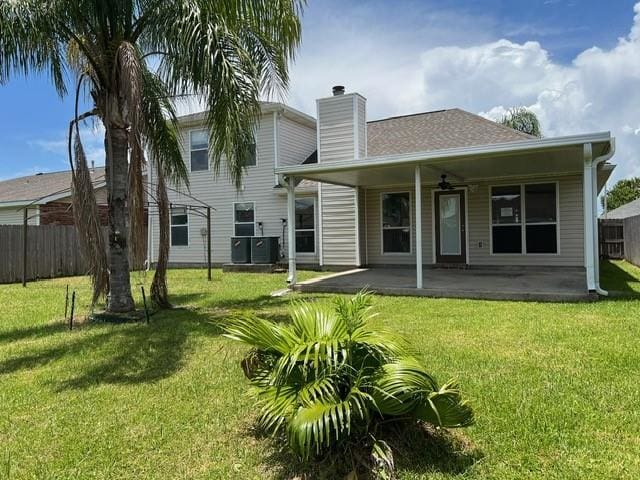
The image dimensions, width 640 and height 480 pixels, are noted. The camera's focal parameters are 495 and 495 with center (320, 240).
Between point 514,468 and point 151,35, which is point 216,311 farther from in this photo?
point 514,468

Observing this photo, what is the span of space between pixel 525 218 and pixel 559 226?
2.69 ft

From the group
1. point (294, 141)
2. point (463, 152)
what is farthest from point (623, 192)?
point (463, 152)

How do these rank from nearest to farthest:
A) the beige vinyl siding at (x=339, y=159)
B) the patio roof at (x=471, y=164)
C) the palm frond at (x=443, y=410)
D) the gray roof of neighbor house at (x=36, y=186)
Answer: the palm frond at (x=443, y=410)
the patio roof at (x=471, y=164)
the beige vinyl siding at (x=339, y=159)
the gray roof of neighbor house at (x=36, y=186)

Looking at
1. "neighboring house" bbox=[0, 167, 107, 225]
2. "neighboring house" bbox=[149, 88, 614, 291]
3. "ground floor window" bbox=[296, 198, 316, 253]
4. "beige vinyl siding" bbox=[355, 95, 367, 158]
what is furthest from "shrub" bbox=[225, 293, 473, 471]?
"neighboring house" bbox=[0, 167, 107, 225]

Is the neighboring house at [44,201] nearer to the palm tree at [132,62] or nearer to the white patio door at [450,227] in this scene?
the palm tree at [132,62]

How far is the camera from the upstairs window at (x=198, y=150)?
1728 cm

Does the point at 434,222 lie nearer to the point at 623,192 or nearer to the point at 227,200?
the point at 227,200

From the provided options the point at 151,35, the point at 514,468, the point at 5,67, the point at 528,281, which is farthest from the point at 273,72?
the point at 514,468

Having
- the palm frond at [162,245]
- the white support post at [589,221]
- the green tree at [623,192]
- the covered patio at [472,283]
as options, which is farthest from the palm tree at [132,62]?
the green tree at [623,192]

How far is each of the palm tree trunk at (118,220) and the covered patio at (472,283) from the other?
3.99 m

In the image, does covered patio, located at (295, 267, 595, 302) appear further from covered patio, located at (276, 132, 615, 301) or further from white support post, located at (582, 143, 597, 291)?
white support post, located at (582, 143, 597, 291)

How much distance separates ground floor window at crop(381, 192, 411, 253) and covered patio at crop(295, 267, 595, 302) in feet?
3.43

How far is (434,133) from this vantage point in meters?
14.6

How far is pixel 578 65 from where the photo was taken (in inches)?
759
